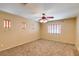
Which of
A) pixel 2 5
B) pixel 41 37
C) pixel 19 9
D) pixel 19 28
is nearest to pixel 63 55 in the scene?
pixel 41 37

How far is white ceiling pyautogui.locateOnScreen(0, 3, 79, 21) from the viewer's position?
1.78 meters

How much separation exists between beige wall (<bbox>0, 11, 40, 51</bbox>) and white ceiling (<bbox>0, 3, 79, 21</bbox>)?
0.12 metres

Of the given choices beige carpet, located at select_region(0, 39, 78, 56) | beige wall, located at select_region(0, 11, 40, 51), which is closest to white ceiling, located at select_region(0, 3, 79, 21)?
beige wall, located at select_region(0, 11, 40, 51)

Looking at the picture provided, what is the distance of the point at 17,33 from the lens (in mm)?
2123

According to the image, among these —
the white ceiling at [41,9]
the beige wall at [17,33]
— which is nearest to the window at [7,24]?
the beige wall at [17,33]

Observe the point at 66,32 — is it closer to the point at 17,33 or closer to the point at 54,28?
the point at 54,28

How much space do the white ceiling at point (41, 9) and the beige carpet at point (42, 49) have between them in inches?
22.4

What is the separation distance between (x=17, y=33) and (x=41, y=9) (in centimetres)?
74

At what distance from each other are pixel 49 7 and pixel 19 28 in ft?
2.54

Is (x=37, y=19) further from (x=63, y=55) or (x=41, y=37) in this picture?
(x=63, y=55)

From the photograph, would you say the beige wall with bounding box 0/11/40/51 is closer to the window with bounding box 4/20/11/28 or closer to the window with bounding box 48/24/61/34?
the window with bounding box 4/20/11/28

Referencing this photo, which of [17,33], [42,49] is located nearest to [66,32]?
[42,49]

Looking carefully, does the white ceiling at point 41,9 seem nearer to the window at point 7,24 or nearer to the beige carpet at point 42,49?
the window at point 7,24

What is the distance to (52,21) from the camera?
2.07 m
